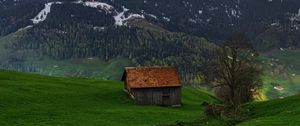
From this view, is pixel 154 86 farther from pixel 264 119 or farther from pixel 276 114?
pixel 264 119

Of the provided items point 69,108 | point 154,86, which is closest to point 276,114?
point 69,108

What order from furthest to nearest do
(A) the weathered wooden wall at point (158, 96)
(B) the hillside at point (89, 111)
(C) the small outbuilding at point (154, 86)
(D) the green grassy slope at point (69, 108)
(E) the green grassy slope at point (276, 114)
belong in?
(C) the small outbuilding at point (154, 86), (A) the weathered wooden wall at point (158, 96), (D) the green grassy slope at point (69, 108), (B) the hillside at point (89, 111), (E) the green grassy slope at point (276, 114)

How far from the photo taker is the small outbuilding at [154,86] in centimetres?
9319

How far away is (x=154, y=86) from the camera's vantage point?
9381 centimetres

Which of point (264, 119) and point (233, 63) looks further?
point (233, 63)

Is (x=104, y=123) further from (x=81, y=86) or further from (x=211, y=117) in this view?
(x=81, y=86)

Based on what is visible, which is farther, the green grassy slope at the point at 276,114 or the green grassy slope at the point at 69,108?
the green grassy slope at the point at 69,108

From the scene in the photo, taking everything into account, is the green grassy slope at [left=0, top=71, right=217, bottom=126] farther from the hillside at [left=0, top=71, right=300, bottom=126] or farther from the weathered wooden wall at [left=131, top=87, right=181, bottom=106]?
the weathered wooden wall at [left=131, top=87, right=181, bottom=106]

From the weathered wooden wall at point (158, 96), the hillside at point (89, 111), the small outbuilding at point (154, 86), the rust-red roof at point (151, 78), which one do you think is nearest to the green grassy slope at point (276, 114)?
the hillside at point (89, 111)

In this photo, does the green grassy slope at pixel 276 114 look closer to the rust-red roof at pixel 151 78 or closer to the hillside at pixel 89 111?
the hillside at pixel 89 111

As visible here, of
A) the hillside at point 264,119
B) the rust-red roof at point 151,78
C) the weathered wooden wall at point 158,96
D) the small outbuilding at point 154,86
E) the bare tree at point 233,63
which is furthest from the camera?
the rust-red roof at point 151,78

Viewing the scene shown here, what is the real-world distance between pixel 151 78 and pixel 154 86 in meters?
2.13

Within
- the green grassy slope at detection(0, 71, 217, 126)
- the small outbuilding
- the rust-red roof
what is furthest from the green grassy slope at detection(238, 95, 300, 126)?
the rust-red roof

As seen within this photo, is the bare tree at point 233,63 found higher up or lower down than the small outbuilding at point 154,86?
higher up
